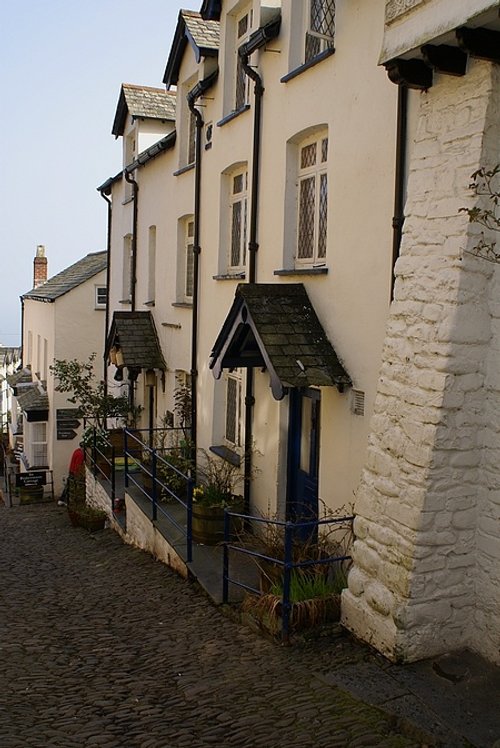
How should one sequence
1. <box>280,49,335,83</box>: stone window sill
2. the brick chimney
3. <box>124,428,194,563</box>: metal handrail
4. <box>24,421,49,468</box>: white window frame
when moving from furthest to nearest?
the brick chimney, <box>24,421,49,468</box>: white window frame, <box>124,428,194,563</box>: metal handrail, <box>280,49,335,83</box>: stone window sill

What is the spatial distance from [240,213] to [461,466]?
7.02m

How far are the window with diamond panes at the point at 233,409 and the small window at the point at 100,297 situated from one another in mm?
12561

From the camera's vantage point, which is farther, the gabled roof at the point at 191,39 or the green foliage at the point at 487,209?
the gabled roof at the point at 191,39

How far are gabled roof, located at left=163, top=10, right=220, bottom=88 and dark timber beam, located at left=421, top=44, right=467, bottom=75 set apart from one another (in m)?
7.93

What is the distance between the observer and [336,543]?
26.5ft

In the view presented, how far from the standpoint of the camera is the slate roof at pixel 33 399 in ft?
80.7

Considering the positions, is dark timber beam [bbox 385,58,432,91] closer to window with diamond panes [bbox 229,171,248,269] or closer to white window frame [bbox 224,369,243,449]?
window with diamond panes [bbox 229,171,248,269]

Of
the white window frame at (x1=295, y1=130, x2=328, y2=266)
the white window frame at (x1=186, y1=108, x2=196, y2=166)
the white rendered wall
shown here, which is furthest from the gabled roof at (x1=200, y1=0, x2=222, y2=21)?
the white rendered wall

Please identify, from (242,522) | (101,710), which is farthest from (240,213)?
(101,710)

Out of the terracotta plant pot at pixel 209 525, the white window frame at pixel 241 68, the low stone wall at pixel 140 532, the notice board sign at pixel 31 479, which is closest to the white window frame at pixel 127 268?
the low stone wall at pixel 140 532

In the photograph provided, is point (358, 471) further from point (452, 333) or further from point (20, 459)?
point (20, 459)

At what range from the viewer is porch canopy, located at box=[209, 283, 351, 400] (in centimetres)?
808

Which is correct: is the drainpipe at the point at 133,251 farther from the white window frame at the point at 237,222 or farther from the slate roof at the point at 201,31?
the white window frame at the point at 237,222

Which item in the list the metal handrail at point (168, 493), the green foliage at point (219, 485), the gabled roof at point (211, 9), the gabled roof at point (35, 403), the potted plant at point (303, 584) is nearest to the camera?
the potted plant at point (303, 584)
